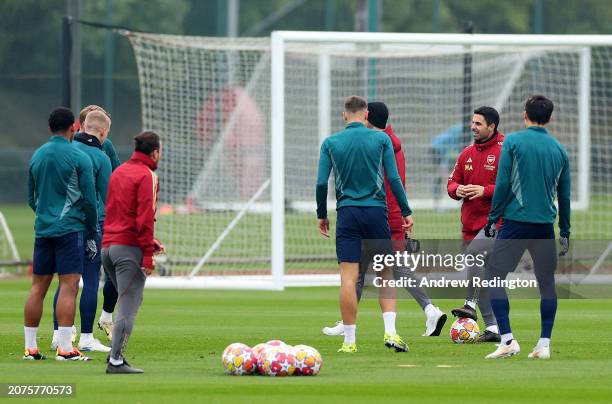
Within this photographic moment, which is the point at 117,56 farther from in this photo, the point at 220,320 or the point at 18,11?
the point at 220,320

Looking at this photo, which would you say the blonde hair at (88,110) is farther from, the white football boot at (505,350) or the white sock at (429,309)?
the white football boot at (505,350)

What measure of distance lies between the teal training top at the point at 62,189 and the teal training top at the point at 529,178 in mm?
3314

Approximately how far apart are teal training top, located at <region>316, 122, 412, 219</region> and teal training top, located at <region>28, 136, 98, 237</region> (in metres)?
2.00

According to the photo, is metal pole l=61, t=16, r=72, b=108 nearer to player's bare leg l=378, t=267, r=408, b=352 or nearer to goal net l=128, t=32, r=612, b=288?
goal net l=128, t=32, r=612, b=288

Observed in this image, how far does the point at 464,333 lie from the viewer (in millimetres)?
13969

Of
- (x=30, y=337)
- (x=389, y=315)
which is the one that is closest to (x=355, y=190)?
(x=389, y=315)

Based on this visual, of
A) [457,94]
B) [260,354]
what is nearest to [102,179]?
[260,354]

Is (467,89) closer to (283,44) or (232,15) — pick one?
(283,44)

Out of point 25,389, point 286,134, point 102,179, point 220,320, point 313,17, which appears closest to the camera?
point 25,389

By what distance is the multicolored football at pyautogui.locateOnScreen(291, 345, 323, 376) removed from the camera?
11328mm

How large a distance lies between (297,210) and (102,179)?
1171 centimetres

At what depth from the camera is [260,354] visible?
11508mm

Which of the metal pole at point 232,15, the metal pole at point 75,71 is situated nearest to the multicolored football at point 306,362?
the metal pole at point 75,71

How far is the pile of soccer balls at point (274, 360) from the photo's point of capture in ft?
37.2
